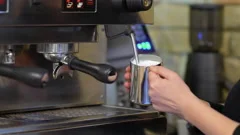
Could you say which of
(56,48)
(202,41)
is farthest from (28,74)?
(202,41)

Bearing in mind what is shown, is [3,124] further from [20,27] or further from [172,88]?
[172,88]

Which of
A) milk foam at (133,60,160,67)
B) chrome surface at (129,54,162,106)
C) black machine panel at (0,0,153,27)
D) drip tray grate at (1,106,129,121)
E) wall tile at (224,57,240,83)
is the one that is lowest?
drip tray grate at (1,106,129,121)

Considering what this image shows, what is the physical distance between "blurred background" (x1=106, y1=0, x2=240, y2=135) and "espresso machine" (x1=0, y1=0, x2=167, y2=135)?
1.14ft

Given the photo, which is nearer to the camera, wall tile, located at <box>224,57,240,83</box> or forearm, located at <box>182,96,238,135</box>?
forearm, located at <box>182,96,238,135</box>

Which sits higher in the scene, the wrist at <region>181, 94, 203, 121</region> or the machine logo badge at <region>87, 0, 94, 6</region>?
the machine logo badge at <region>87, 0, 94, 6</region>

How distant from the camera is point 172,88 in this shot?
2.70 feet

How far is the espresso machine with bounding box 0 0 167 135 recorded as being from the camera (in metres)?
0.80

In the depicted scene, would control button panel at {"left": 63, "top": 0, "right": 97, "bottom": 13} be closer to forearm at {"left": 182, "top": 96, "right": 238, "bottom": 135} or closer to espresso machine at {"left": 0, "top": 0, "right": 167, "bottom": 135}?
espresso machine at {"left": 0, "top": 0, "right": 167, "bottom": 135}

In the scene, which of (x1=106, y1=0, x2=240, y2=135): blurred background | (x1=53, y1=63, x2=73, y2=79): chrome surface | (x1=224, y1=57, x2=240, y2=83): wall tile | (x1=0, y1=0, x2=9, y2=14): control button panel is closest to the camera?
(x1=0, y1=0, x2=9, y2=14): control button panel

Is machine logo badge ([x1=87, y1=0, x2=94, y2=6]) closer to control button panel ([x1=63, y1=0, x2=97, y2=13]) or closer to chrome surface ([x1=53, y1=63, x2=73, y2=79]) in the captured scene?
control button panel ([x1=63, y1=0, x2=97, y2=13])

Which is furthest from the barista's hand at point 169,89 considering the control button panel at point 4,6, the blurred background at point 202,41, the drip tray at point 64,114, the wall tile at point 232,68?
the wall tile at point 232,68

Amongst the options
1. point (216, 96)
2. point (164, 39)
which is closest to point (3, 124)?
point (216, 96)

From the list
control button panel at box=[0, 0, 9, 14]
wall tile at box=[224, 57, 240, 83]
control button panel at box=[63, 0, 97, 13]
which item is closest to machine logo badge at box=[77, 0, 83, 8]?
control button panel at box=[63, 0, 97, 13]

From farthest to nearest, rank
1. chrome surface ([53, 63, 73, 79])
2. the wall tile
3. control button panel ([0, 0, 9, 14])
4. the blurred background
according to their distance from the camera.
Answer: the wall tile < the blurred background < chrome surface ([53, 63, 73, 79]) < control button panel ([0, 0, 9, 14])
